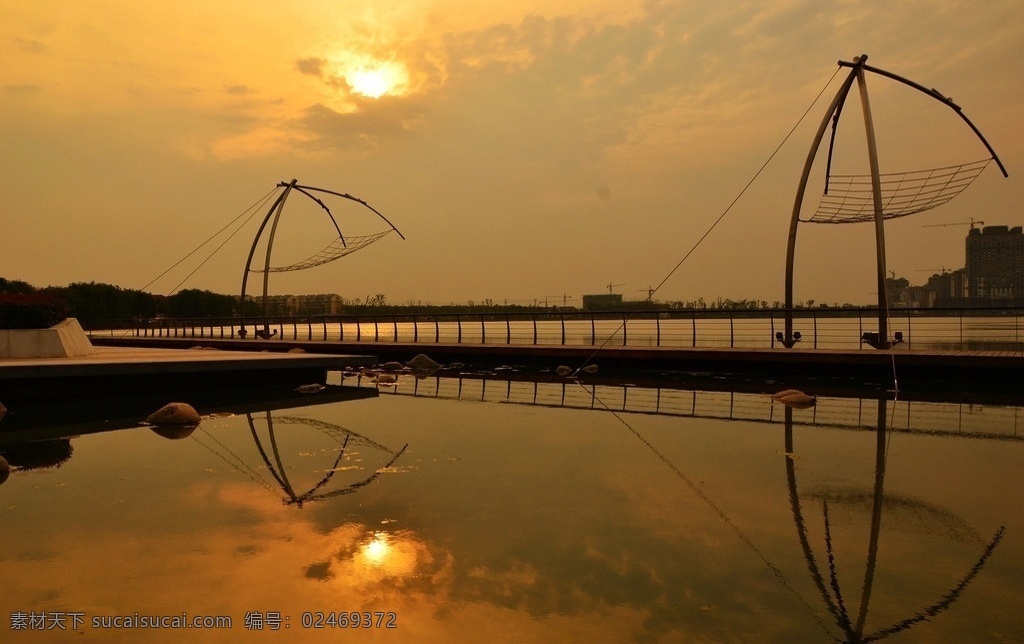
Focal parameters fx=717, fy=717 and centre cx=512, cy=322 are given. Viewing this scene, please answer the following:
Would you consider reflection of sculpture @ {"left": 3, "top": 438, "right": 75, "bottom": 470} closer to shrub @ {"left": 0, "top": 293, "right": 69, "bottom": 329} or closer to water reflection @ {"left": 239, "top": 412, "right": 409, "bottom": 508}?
water reflection @ {"left": 239, "top": 412, "right": 409, "bottom": 508}

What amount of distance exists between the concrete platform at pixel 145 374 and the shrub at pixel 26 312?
827 millimetres

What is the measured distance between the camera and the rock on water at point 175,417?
8117mm

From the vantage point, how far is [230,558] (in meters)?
3.50

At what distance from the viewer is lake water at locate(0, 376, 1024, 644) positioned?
9.29 feet

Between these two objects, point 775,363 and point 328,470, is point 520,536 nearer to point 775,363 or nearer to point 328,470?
point 328,470

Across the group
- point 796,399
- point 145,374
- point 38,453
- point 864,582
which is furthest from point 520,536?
point 145,374

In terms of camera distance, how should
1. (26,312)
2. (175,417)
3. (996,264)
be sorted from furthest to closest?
(996,264), (26,312), (175,417)

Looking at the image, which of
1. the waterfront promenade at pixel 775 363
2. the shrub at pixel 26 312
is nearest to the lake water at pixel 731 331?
the waterfront promenade at pixel 775 363

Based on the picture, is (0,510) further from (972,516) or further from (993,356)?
(993,356)

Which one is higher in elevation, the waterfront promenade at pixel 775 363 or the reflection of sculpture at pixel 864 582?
the reflection of sculpture at pixel 864 582

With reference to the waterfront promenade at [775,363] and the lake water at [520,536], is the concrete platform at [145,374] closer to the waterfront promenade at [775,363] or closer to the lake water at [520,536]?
the waterfront promenade at [775,363]

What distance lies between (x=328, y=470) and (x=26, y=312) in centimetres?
976


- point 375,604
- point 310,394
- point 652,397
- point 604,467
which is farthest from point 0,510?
point 652,397

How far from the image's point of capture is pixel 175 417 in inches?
321
